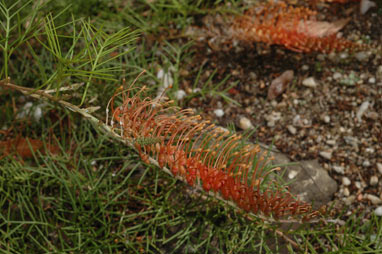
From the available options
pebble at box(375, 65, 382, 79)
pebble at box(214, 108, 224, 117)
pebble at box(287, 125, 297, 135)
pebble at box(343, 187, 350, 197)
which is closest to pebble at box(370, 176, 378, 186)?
pebble at box(343, 187, 350, 197)

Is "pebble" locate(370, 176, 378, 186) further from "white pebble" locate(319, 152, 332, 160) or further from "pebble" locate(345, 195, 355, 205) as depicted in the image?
"white pebble" locate(319, 152, 332, 160)

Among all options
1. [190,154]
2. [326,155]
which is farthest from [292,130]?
[190,154]

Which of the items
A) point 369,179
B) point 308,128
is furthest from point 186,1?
point 369,179

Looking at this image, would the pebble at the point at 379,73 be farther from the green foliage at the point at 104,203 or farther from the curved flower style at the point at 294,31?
the green foliage at the point at 104,203

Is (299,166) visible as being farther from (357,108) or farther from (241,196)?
(241,196)

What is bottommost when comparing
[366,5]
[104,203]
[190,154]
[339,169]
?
[104,203]

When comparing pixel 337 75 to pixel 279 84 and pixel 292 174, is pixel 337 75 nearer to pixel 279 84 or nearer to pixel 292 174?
pixel 279 84

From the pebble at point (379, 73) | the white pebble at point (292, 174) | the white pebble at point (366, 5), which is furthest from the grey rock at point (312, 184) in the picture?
the white pebble at point (366, 5)
